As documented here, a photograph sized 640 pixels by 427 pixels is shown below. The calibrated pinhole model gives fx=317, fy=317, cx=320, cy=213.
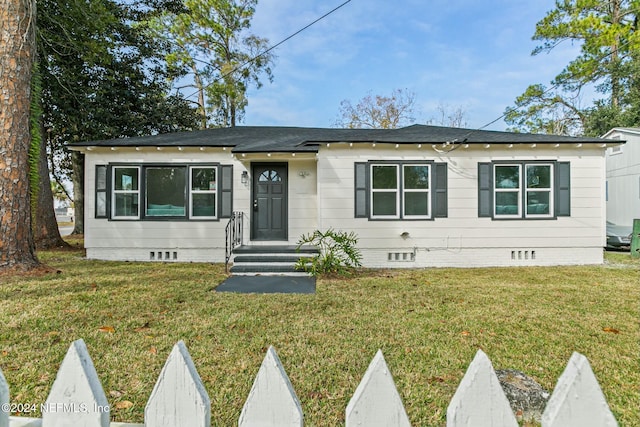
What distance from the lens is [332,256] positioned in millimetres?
6691

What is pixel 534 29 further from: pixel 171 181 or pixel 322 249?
pixel 171 181

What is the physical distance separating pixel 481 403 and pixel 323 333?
2.55m

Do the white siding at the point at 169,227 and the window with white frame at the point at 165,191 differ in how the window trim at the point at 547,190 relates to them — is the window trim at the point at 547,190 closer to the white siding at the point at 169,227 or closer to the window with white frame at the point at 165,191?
the white siding at the point at 169,227

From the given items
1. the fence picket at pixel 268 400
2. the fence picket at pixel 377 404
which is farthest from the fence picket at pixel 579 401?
the fence picket at pixel 268 400

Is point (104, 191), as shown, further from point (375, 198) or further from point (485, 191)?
point (485, 191)

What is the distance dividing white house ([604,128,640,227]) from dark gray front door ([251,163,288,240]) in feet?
43.3

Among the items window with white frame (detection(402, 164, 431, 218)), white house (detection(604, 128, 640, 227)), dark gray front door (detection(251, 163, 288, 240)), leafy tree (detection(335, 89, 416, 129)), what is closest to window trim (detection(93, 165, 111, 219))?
dark gray front door (detection(251, 163, 288, 240))

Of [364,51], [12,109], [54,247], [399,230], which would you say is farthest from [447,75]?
[54,247]

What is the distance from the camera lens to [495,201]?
8.06 metres

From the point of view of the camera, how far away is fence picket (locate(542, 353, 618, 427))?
34.3 inches

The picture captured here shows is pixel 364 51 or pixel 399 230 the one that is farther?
pixel 364 51

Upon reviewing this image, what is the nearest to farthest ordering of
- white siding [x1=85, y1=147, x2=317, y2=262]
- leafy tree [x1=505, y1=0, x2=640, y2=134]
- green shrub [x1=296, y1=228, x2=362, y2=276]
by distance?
green shrub [x1=296, y1=228, x2=362, y2=276]
white siding [x1=85, y1=147, x2=317, y2=262]
leafy tree [x1=505, y1=0, x2=640, y2=134]

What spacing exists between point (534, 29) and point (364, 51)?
11184mm

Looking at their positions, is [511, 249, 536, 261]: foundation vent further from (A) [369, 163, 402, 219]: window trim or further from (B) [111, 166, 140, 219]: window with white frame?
(B) [111, 166, 140, 219]: window with white frame
